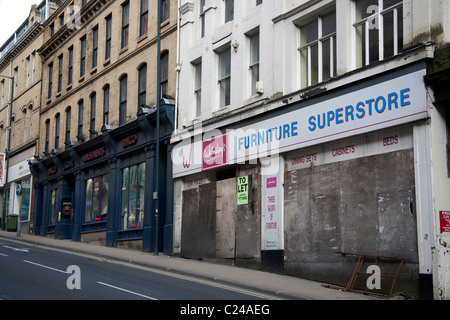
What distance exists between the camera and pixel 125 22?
31.3 meters

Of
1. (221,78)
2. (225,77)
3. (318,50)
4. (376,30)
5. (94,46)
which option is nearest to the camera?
(376,30)

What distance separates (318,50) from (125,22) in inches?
608

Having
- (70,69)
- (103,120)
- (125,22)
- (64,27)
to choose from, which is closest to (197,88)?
(125,22)

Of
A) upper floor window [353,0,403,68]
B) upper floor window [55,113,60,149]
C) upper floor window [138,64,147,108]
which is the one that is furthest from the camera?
upper floor window [55,113,60,149]

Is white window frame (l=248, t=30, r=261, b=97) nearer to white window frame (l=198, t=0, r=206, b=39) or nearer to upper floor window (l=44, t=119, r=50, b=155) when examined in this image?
white window frame (l=198, t=0, r=206, b=39)

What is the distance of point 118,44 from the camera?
31.5 meters

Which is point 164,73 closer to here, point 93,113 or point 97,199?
point 93,113

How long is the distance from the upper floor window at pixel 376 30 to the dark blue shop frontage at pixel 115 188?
35.3ft

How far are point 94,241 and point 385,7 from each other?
2144 centimetres

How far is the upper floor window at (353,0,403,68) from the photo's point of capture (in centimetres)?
1583

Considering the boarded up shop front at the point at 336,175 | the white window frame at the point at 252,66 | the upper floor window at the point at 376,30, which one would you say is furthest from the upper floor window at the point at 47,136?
the upper floor window at the point at 376,30

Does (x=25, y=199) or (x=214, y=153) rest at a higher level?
(x=214, y=153)

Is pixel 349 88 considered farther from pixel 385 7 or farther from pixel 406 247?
pixel 406 247

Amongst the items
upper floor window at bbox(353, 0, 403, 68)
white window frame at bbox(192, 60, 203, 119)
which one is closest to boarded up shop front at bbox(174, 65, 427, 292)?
upper floor window at bbox(353, 0, 403, 68)
